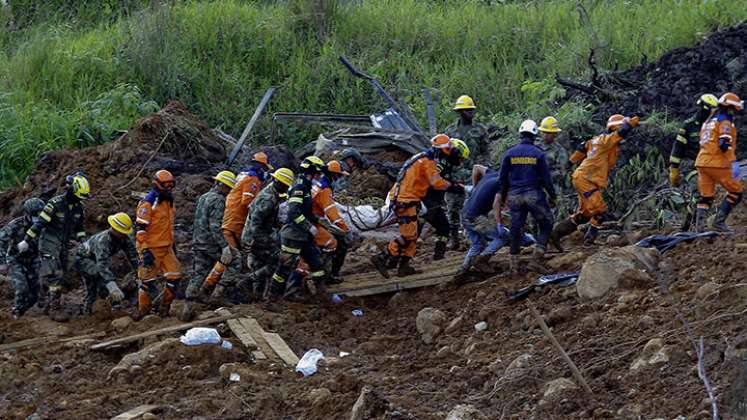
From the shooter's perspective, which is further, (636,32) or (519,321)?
(636,32)

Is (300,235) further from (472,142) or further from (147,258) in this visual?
(472,142)

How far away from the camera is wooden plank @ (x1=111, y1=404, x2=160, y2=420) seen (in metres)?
10.2

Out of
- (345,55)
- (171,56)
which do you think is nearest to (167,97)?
(171,56)

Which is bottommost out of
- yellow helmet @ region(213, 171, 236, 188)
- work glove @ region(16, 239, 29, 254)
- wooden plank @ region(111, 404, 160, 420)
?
work glove @ region(16, 239, 29, 254)

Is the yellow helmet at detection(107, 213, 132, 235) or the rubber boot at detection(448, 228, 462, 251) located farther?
the rubber boot at detection(448, 228, 462, 251)

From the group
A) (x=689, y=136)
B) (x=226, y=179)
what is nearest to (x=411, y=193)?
(x=226, y=179)

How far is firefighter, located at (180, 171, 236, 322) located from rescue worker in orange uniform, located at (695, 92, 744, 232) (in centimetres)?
573

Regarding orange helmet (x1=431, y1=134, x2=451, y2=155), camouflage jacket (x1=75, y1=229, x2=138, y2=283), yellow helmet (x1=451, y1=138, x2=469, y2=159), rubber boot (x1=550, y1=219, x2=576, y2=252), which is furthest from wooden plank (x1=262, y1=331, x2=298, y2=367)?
rubber boot (x1=550, y1=219, x2=576, y2=252)

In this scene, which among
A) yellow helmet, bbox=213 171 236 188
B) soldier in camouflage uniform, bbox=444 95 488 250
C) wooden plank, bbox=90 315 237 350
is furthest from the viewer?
soldier in camouflage uniform, bbox=444 95 488 250

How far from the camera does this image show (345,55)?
23.4 meters

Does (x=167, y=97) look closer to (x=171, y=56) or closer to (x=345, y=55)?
(x=171, y=56)

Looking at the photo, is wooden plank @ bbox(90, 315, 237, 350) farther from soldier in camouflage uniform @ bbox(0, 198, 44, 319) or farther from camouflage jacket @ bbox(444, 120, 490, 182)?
camouflage jacket @ bbox(444, 120, 490, 182)

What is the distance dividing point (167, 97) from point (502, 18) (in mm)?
6858

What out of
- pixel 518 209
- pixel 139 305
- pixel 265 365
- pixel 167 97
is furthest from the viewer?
pixel 167 97
